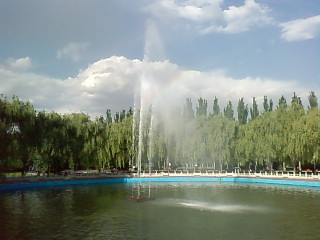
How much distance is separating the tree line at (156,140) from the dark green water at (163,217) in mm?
9946

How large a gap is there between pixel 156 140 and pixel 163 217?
1189 inches

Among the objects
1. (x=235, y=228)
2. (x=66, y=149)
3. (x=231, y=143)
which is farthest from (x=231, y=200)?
(x=231, y=143)

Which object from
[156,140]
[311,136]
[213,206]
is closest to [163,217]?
[213,206]

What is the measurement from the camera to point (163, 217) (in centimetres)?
1788

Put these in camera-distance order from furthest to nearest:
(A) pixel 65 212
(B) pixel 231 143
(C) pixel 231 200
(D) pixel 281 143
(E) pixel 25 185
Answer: (B) pixel 231 143
(D) pixel 281 143
(E) pixel 25 185
(C) pixel 231 200
(A) pixel 65 212

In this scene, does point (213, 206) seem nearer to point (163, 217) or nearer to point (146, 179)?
point (163, 217)

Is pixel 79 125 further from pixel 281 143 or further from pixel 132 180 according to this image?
pixel 281 143

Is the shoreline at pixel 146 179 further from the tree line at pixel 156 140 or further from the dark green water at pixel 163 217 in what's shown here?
the dark green water at pixel 163 217

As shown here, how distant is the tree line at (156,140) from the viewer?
34.6 m

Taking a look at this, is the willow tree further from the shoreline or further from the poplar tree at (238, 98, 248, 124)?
the poplar tree at (238, 98, 248, 124)

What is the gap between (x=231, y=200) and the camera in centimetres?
2378

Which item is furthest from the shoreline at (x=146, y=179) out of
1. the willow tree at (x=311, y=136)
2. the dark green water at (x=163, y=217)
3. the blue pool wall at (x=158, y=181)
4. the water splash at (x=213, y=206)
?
the water splash at (x=213, y=206)

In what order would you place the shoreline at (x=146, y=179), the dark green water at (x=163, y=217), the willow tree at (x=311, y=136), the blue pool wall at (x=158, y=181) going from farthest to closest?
the willow tree at (x=311, y=136) < the shoreline at (x=146, y=179) < the blue pool wall at (x=158, y=181) < the dark green water at (x=163, y=217)

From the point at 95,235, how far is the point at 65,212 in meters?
5.73
